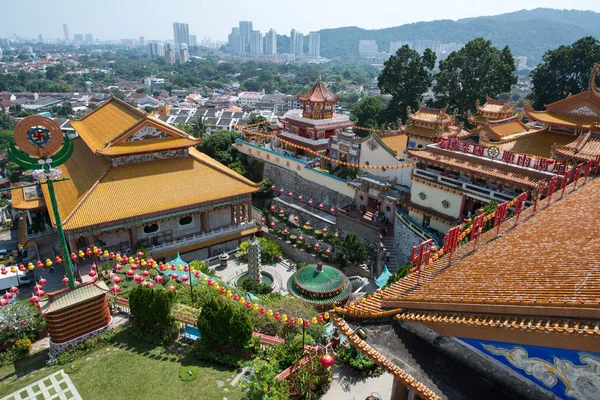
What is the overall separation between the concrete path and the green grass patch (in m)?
A: 4.51

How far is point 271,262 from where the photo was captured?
95.0 feet

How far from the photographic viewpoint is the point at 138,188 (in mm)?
25906

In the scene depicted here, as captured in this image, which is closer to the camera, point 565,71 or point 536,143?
point 536,143

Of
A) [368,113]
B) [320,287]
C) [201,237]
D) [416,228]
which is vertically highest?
[368,113]

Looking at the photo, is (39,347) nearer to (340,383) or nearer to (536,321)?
(340,383)

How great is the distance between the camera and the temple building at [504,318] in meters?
6.71

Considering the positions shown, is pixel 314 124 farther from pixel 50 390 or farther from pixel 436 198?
pixel 50 390

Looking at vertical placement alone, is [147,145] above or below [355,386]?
above

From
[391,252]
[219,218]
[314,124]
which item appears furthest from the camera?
[314,124]

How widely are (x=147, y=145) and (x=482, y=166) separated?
827 inches

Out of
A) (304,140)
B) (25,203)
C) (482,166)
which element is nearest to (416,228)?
(482,166)

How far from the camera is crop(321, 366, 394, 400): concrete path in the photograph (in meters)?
13.6

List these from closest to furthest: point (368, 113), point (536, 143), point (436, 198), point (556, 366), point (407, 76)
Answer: point (556, 366), point (536, 143), point (436, 198), point (407, 76), point (368, 113)

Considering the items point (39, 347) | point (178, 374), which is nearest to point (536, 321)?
point (178, 374)
